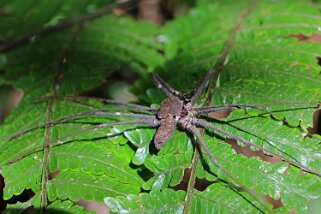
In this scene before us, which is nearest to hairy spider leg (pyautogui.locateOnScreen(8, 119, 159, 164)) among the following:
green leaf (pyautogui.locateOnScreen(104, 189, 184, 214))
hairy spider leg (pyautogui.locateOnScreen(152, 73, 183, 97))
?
hairy spider leg (pyautogui.locateOnScreen(152, 73, 183, 97))

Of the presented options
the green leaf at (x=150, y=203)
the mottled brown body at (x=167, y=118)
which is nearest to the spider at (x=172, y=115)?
the mottled brown body at (x=167, y=118)

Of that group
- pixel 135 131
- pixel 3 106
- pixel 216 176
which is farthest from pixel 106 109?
pixel 3 106

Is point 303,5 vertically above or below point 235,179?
above

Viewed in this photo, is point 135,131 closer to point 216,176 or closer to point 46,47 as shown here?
point 216,176

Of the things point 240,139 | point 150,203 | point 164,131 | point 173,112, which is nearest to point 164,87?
point 173,112

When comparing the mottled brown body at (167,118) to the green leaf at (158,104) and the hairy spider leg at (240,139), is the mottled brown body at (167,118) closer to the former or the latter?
the green leaf at (158,104)
